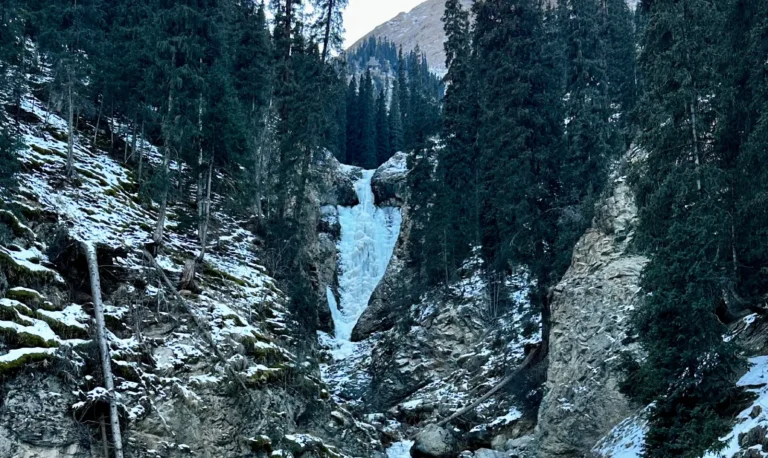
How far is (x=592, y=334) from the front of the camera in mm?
21953

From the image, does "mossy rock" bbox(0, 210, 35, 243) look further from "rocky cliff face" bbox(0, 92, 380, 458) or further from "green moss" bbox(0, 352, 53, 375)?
"green moss" bbox(0, 352, 53, 375)

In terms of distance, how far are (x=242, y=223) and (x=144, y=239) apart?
9183mm

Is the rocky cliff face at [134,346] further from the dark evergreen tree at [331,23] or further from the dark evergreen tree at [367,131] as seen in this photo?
the dark evergreen tree at [367,131]

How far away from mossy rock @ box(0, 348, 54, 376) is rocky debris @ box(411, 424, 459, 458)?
1553cm

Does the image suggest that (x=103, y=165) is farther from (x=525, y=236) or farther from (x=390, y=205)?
(x=390, y=205)

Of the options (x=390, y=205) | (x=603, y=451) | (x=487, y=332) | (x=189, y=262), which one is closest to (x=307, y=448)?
(x=189, y=262)

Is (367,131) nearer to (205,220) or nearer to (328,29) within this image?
(328,29)

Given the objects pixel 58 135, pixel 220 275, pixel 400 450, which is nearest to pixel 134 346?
pixel 220 275

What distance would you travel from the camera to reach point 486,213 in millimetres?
31328

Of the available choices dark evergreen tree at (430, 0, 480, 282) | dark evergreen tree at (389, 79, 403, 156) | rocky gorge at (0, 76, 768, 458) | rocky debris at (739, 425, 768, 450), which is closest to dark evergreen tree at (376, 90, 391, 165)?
dark evergreen tree at (389, 79, 403, 156)

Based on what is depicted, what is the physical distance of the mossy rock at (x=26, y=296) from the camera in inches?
550

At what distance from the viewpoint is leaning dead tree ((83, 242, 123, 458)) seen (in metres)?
13.2

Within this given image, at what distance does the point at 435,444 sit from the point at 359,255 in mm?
26786

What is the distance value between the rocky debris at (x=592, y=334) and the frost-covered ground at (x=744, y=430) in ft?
8.20
